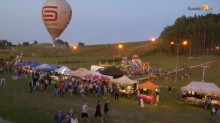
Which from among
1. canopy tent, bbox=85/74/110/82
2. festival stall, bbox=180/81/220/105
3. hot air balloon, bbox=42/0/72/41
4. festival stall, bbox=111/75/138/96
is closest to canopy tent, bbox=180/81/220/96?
festival stall, bbox=180/81/220/105

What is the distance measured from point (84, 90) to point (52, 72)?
14570 mm

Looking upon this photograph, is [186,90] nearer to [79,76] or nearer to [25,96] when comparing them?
[79,76]

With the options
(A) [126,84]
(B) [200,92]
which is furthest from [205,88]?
(A) [126,84]

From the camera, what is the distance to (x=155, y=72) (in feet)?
199

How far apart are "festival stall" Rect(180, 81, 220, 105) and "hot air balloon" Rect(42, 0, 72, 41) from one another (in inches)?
525

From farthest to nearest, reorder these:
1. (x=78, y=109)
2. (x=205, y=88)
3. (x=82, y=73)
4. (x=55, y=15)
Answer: (x=82, y=73) < (x=205, y=88) < (x=55, y=15) < (x=78, y=109)

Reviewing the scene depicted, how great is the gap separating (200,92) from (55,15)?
600 inches

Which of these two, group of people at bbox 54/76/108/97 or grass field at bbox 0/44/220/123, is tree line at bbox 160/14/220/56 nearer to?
grass field at bbox 0/44/220/123

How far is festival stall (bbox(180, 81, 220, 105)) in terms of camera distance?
109 feet

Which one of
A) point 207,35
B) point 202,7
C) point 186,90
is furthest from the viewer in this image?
point 202,7

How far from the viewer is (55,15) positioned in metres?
31.0

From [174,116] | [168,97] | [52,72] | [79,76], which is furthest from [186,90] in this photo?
[52,72]

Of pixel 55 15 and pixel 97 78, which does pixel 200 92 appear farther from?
pixel 55 15

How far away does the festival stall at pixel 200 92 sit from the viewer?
33153 mm
